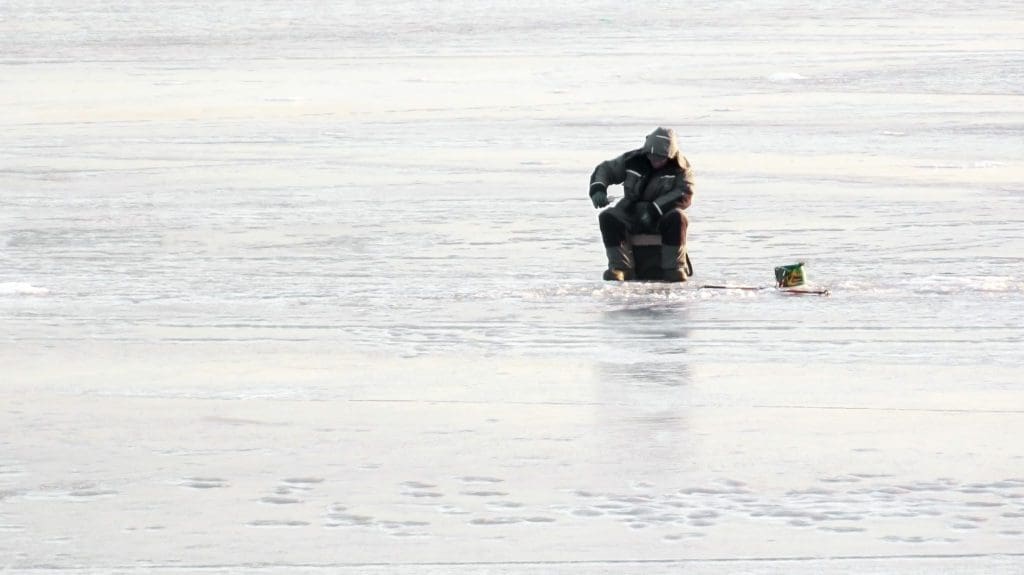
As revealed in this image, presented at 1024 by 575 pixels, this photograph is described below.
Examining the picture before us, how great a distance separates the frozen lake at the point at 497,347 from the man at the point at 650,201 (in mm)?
253

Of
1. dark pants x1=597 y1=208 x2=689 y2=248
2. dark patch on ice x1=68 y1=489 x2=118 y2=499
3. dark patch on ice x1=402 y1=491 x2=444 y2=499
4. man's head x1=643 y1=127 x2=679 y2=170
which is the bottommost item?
dark patch on ice x1=402 y1=491 x2=444 y2=499

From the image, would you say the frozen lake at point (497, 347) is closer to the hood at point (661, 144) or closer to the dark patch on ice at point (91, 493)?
the dark patch on ice at point (91, 493)

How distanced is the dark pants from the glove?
3 cm

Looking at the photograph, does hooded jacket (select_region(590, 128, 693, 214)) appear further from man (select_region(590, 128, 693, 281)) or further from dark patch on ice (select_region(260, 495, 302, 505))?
dark patch on ice (select_region(260, 495, 302, 505))

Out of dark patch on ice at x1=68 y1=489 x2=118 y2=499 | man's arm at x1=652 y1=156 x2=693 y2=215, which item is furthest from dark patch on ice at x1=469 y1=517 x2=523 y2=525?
man's arm at x1=652 y1=156 x2=693 y2=215

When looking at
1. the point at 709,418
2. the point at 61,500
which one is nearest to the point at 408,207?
the point at 709,418

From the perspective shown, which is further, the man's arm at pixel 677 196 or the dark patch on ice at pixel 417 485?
the man's arm at pixel 677 196

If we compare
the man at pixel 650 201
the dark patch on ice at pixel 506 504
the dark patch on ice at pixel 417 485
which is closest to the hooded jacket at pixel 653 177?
the man at pixel 650 201

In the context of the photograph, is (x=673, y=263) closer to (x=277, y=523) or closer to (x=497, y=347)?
(x=497, y=347)

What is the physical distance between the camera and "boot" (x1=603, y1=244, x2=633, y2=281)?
11039mm

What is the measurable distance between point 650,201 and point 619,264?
1.23 feet

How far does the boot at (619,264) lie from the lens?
11039mm

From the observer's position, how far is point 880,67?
28531mm

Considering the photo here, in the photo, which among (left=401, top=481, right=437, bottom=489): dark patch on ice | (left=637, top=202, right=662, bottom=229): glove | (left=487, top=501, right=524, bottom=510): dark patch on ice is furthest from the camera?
(left=637, top=202, right=662, bottom=229): glove
